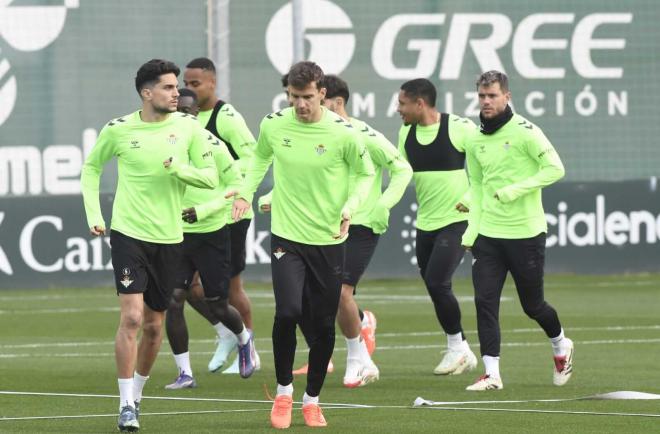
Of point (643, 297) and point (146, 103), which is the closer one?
point (146, 103)

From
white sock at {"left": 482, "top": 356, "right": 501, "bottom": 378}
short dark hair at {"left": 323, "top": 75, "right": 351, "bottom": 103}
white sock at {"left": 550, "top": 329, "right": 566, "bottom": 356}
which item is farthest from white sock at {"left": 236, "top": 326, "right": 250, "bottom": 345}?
white sock at {"left": 550, "top": 329, "right": 566, "bottom": 356}

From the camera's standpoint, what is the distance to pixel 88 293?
2411 centimetres

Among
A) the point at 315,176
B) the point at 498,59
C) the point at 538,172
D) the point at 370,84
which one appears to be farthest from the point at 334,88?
the point at 498,59

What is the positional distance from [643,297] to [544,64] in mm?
5157

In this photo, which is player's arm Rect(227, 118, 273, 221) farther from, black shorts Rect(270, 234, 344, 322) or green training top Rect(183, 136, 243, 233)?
green training top Rect(183, 136, 243, 233)

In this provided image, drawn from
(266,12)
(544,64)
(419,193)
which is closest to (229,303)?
(419,193)

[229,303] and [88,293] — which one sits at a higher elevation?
[229,303]

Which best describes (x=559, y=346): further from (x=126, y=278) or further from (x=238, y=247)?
(x=126, y=278)

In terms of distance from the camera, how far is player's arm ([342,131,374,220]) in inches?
428

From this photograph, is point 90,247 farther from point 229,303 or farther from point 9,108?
point 229,303

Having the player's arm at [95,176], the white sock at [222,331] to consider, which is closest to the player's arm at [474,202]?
the white sock at [222,331]

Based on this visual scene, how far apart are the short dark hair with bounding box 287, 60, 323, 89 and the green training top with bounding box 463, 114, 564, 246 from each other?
8.85 feet

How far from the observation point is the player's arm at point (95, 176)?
11.1m

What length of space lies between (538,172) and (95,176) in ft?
11.2
